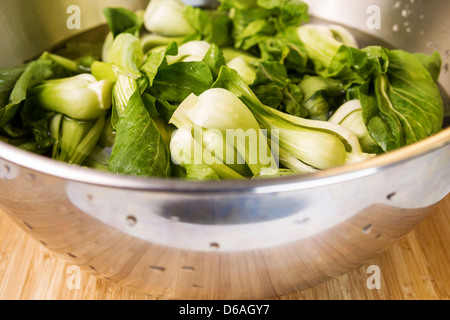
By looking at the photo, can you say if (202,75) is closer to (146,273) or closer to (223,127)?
(223,127)

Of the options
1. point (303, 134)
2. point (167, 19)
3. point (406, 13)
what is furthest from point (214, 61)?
point (406, 13)

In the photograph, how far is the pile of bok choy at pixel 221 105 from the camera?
0.53 meters

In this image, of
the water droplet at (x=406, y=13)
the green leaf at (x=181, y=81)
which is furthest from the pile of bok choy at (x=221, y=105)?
the water droplet at (x=406, y=13)

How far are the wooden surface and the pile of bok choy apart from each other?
0.16 meters

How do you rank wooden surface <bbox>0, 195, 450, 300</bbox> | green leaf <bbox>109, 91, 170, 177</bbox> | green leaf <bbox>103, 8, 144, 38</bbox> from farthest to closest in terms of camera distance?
green leaf <bbox>103, 8, 144, 38</bbox> → wooden surface <bbox>0, 195, 450, 300</bbox> → green leaf <bbox>109, 91, 170, 177</bbox>

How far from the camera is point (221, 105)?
1.72 feet

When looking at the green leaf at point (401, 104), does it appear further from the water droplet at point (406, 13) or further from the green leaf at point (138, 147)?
the green leaf at point (138, 147)

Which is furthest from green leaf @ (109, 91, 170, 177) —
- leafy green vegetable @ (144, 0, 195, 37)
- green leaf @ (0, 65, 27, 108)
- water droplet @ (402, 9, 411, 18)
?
water droplet @ (402, 9, 411, 18)

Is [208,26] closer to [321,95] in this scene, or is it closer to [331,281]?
[321,95]

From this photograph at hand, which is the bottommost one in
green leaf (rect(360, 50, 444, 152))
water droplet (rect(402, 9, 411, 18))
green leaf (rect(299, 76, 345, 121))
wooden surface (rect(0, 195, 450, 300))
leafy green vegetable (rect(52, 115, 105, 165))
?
wooden surface (rect(0, 195, 450, 300))

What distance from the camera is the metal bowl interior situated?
13.9 inches

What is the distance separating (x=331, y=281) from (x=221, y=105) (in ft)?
1.01

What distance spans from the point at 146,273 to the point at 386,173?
0.28 metres

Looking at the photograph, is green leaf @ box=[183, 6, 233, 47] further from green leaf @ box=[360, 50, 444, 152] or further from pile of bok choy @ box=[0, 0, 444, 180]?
green leaf @ box=[360, 50, 444, 152]
